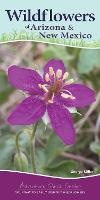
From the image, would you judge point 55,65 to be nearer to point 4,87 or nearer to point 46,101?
point 46,101

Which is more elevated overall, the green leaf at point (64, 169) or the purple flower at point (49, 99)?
the purple flower at point (49, 99)

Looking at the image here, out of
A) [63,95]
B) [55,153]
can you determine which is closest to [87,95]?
[63,95]

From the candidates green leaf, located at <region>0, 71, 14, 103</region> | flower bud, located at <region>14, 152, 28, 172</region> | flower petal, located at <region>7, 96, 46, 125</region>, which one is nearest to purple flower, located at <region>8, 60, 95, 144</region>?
flower petal, located at <region>7, 96, 46, 125</region>

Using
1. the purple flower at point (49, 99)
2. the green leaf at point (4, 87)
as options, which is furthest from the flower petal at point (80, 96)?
the green leaf at point (4, 87)

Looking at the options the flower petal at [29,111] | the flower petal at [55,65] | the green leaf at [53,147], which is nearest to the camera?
the flower petal at [29,111]

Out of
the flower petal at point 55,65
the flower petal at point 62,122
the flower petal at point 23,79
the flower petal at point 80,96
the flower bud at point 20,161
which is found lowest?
the flower bud at point 20,161

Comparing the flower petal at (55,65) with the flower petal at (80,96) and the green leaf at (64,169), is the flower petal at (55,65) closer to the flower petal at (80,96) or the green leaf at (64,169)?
the flower petal at (80,96)

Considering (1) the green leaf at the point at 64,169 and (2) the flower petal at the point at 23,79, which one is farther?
(1) the green leaf at the point at 64,169
